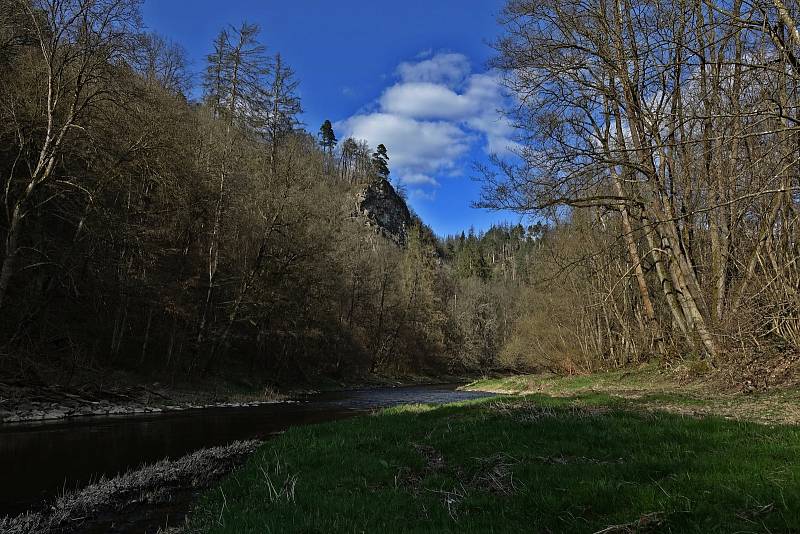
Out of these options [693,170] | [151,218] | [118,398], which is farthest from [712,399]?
[151,218]

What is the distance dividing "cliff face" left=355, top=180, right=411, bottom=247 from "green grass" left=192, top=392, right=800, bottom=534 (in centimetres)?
10359

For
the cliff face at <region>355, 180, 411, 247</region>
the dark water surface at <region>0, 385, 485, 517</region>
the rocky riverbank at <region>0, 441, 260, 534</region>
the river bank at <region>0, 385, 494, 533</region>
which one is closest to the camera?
the rocky riverbank at <region>0, 441, 260, 534</region>

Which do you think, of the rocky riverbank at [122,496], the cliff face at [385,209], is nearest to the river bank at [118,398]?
the rocky riverbank at [122,496]

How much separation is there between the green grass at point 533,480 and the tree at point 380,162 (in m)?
122

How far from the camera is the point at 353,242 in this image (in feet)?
177

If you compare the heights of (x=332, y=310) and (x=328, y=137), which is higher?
(x=328, y=137)

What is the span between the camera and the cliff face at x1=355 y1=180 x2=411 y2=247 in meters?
116

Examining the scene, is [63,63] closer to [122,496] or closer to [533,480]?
[122,496]

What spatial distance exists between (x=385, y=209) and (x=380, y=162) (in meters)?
14.9

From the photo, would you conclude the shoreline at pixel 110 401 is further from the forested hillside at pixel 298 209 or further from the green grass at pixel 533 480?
the green grass at pixel 533 480

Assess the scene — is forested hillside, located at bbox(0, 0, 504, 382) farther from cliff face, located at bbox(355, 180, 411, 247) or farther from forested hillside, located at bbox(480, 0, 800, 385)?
cliff face, located at bbox(355, 180, 411, 247)

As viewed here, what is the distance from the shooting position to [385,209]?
408 feet

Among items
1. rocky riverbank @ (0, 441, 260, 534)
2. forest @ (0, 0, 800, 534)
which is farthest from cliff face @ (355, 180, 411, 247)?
rocky riverbank @ (0, 441, 260, 534)

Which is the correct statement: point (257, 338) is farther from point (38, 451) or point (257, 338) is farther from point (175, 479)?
point (175, 479)
